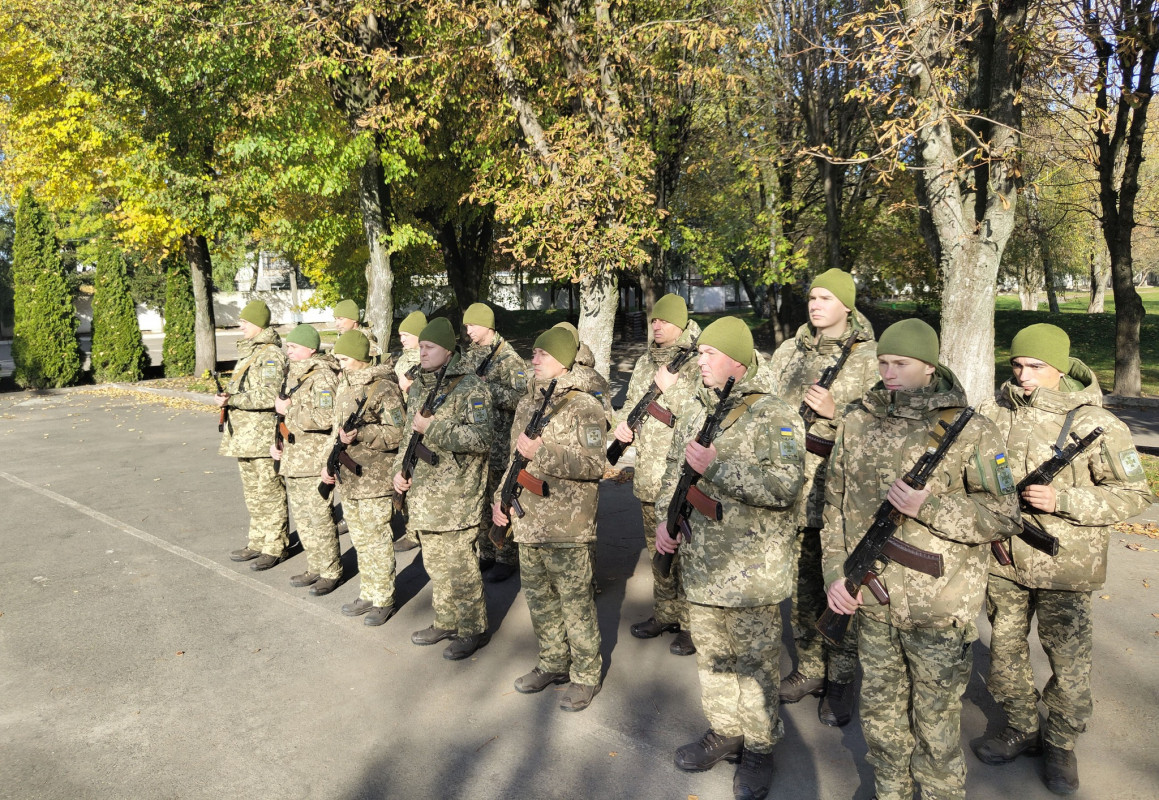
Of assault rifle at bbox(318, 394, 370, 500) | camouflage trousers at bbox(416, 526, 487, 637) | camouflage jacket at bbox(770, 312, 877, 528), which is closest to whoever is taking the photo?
camouflage jacket at bbox(770, 312, 877, 528)

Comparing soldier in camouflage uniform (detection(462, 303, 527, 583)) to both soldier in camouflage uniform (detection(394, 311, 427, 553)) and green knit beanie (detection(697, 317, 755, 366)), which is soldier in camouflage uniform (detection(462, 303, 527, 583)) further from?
green knit beanie (detection(697, 317, 755, 366))

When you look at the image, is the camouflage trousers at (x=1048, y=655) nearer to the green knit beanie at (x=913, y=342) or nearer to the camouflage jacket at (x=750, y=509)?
the camouflage jacket at (x=750, y=509)

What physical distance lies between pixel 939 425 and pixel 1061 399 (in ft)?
3.21

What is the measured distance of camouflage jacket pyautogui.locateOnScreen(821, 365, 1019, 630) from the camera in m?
3.23

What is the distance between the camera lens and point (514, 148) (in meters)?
12.0

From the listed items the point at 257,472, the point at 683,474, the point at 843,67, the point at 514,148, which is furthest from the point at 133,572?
the point at 843,67

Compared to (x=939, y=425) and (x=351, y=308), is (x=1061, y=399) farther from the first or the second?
(x=351, y=308)

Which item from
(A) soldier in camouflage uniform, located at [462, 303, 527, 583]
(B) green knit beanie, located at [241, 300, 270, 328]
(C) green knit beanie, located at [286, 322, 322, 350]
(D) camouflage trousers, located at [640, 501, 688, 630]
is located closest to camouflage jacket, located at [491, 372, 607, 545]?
(D) camouflage trousers, located at [640, 501, 688, 630]

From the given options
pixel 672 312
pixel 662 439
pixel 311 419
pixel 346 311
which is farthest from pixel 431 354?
pixel 346 311

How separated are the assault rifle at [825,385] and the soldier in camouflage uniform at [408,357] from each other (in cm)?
314

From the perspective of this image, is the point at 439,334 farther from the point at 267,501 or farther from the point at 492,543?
the point at 267,501

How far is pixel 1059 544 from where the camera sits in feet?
12.4

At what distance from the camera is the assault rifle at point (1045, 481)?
11.9 ft

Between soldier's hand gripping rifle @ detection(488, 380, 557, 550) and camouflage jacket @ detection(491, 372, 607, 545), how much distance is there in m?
0.05
